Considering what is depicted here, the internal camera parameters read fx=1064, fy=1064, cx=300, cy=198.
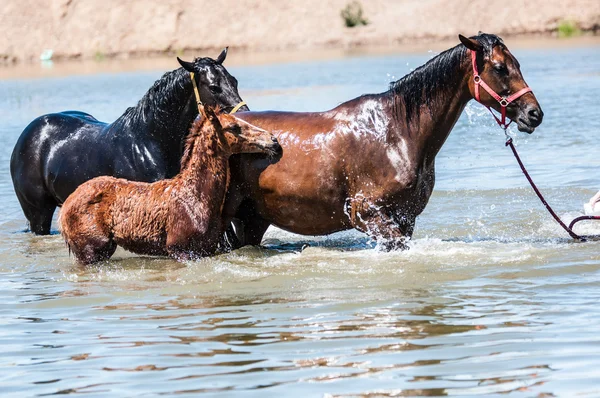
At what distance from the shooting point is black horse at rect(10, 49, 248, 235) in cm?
957

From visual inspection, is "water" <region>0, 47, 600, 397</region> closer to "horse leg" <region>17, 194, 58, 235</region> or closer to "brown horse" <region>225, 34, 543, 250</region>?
"horse leg" <region>17, 194, 58, 235</region>

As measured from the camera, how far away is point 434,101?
8.92m

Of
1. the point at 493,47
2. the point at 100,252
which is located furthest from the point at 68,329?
the point at 493,47

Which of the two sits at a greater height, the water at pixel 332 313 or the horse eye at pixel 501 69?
the horse eye at pixel 501 69

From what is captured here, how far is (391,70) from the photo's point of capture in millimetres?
32219

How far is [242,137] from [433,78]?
1.67m

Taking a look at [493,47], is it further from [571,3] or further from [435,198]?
[571,3]

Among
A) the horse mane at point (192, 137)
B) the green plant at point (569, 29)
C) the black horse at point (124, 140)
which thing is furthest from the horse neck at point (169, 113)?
the green plant at point (569, 29)

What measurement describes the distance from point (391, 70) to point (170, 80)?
2300cm

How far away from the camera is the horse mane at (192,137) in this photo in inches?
355

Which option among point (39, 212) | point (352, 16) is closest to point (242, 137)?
point (39, 212)

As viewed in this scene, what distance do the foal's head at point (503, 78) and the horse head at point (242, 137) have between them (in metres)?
1.74

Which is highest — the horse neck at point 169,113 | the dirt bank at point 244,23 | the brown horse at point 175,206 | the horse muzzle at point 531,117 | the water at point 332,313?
the dirt bank at point 244,23

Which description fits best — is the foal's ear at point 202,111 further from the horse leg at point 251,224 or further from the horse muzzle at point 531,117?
the horse muzzle at point 531,117
